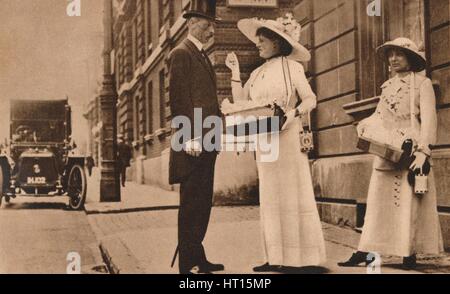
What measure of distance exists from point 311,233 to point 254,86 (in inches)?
48.6

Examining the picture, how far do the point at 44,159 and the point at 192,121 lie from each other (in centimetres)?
628

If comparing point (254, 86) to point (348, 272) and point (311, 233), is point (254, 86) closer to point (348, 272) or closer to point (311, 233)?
point (311, 233)

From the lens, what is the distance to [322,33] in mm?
7469

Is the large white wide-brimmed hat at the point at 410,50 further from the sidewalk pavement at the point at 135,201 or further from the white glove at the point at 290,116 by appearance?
the sidewalk pavement at the point at 135,201

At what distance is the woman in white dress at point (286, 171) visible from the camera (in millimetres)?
4844

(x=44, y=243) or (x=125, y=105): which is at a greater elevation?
(x=125, y=105)

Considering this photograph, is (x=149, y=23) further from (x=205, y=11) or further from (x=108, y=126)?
(x=205, y=11)

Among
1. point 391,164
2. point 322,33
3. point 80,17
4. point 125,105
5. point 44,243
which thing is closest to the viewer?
point 391,164

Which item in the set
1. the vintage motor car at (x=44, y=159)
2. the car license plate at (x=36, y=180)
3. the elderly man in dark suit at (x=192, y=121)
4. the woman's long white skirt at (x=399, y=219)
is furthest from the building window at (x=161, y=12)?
the woman's long white skirt at (x=399, y=219)

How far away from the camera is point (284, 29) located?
4879mm

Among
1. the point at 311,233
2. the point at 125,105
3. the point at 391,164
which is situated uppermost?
the point at 125,105

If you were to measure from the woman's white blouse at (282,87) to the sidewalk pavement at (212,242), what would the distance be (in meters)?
1.32

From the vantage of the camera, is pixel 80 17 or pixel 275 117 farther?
pixel 80 17

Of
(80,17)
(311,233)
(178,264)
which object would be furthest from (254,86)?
(80,17)
